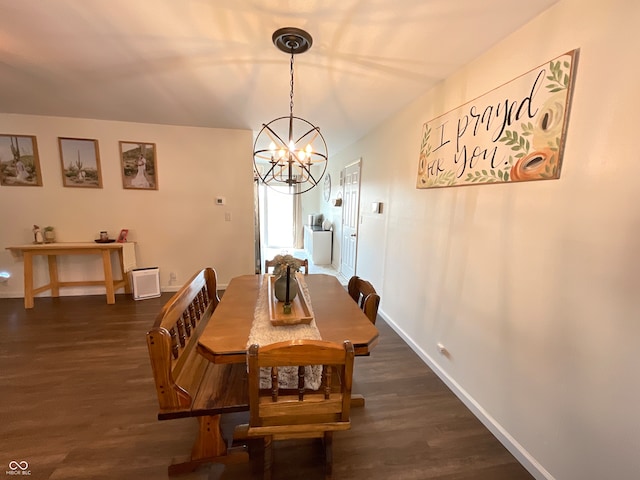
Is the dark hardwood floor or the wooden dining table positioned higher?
the wooden dining table

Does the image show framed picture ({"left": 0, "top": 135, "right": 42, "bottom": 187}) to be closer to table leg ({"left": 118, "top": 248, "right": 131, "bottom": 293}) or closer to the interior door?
table leg ({"left": 118, "top": 248, "right": 131, "bottom": 293})

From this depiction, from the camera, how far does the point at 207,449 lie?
1344 mm

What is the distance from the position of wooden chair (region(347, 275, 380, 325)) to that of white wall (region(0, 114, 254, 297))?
240 cm

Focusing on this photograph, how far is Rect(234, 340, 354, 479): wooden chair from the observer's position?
0.97 m

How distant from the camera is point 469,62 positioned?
6.02 ft

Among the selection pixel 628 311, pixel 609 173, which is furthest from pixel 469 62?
pixel 628 311

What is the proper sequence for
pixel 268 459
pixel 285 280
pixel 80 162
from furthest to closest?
pixel 80 162 < pixel 285 280 < pixel 268 459

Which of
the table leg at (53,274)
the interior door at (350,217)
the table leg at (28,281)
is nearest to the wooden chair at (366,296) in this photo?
the interior door at (350,217)

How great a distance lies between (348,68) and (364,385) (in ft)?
7.85

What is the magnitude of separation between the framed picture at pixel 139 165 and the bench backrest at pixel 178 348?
2.57 m

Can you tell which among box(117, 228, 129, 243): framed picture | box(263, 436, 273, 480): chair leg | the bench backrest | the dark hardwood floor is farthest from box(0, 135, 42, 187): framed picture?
box(263, 436, 273, 480): chair leg

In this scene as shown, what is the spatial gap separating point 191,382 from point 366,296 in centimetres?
106

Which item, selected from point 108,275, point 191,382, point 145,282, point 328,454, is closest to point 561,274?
point 328,454

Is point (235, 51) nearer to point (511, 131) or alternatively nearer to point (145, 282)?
point (511, 131)
